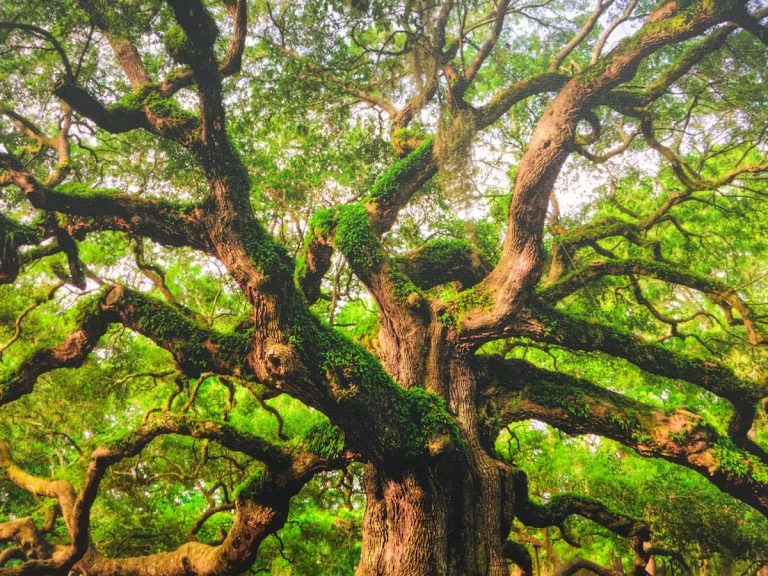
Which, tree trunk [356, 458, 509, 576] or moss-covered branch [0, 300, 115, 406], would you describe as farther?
moss-covered branch [0, 300, 115, 406]

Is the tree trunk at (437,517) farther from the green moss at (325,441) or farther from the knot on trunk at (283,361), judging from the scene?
the knot on trunk at (283,361)

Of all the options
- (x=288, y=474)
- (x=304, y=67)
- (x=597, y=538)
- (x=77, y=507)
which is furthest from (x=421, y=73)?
(x=597, y=538)

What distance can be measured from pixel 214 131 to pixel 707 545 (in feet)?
33.6

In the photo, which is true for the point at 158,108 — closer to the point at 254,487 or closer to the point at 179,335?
the point at 179,335

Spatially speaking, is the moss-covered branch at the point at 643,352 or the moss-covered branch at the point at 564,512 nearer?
the moss-covered branch at the point at 564,512

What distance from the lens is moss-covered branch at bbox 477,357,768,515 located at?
5.32 m

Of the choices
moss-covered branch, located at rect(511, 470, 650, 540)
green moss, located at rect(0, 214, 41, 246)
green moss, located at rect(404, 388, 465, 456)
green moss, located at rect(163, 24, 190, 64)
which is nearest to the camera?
green moss, located at rect(163, 24, 190, 64)

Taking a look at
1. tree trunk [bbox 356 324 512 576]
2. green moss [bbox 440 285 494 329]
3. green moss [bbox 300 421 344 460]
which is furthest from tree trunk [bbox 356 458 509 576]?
green moss [bbox 440 285 494 329]

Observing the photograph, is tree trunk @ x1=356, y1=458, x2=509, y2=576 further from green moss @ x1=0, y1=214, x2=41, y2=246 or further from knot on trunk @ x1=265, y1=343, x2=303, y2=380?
green moss @ x1=0, y1=214, x2=41, y2=246

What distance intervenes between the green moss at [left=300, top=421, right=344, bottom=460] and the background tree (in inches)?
1.7

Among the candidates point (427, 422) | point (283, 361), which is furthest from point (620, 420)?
point (283, 361)

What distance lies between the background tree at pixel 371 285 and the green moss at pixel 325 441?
43 mm

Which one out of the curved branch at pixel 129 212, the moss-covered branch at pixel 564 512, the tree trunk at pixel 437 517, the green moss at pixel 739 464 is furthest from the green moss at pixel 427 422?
the green moss at pixel 739 464

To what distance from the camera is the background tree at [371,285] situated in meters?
4.84
